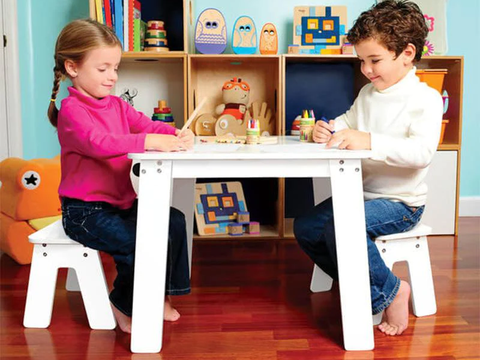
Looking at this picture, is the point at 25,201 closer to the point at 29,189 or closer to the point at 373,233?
the point at 29,189

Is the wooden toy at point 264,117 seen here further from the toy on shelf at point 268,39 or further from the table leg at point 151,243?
the table leg at point 151,243

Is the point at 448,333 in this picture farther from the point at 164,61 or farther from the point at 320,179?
the point at 164,61

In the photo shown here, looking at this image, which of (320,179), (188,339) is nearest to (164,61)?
(320,179)

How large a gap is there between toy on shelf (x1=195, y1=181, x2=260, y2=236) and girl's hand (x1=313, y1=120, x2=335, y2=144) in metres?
1.04

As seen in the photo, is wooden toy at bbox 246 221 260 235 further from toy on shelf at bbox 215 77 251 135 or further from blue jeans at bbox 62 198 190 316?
blue jeans at bbox 62 198 190 316

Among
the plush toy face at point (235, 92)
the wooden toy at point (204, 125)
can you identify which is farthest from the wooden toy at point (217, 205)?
the plush toy face at point (235, 92)

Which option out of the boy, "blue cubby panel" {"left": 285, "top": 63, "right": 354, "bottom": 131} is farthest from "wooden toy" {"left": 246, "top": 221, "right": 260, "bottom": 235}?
the boy

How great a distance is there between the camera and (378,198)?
160cm

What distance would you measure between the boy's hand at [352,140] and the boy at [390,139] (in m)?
0.06

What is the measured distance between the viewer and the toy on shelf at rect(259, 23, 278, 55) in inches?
101

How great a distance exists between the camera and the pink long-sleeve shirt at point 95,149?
1.40m

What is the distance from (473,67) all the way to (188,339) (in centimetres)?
218

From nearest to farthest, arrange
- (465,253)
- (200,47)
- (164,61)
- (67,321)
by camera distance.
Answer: (67,321) < (465,253) < (200,47) < (164,61)

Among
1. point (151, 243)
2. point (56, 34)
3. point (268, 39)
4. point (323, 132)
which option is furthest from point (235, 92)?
point (151, 243)
